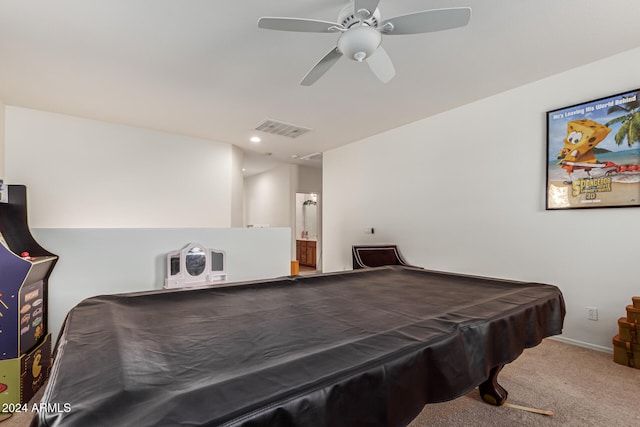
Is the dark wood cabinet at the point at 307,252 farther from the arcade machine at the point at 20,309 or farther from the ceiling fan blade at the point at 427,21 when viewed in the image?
the ceiling fan blade at the point at 427,21

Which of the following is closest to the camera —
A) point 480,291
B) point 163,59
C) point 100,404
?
point 100,404

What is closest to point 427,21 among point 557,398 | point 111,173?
point 557,398

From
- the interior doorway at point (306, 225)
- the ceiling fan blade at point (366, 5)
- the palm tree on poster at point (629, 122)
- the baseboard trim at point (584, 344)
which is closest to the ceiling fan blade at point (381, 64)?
the ceiling fan blade at point (366, 5)

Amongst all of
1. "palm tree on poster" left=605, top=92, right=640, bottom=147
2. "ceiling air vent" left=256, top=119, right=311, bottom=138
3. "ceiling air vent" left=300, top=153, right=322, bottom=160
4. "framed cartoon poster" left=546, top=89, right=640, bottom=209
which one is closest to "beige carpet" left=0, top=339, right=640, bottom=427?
"framed cartoon poster" left=546, top=89, right=640, bottom=209

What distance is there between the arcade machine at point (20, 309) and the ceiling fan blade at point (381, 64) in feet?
8.72

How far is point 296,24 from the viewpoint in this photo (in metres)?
1.75

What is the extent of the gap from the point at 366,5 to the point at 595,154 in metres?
2.49

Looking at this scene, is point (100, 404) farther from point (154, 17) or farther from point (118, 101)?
point (118, 101)

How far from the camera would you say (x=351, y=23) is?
187cm

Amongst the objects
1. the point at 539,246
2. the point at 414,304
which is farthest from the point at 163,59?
the point at 539,246

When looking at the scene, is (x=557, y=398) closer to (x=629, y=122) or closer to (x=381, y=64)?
(x=629, y=122)

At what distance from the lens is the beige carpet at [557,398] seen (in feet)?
5.44

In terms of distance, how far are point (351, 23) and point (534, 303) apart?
6.19ft

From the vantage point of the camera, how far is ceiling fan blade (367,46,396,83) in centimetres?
210
